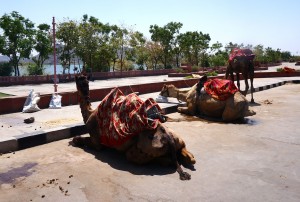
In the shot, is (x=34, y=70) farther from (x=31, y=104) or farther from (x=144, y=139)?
(x=144, y=139)

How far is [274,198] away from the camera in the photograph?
4.41 m

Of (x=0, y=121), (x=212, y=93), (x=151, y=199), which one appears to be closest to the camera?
(x=151, y=199)

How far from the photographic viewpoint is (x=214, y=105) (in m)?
9.40

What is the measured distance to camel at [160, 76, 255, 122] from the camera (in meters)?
9.09

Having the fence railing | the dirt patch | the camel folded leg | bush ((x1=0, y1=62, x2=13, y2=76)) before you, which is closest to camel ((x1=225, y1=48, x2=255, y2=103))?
the dirt patch

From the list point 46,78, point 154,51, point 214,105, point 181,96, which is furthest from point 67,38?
point 214,105

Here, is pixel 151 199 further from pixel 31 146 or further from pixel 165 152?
pixel 31 146

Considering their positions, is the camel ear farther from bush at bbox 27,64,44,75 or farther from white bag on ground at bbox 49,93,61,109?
bush at bbox 27,64,44,75

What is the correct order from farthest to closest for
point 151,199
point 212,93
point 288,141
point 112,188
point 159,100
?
point 159,100 → point 212,93 → point 288,141 → point 112,188 → point 151,199

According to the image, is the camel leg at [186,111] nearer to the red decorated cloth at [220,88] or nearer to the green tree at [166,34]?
the red decorated cloth at [220,88]

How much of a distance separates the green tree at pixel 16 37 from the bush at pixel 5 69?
525 millimetres

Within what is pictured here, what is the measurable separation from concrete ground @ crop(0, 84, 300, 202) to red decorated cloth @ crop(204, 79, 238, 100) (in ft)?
5.67

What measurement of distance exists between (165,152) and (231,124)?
→ 4210 mm

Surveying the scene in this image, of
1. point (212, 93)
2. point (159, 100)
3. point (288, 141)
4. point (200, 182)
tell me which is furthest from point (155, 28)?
point (200, 182)
